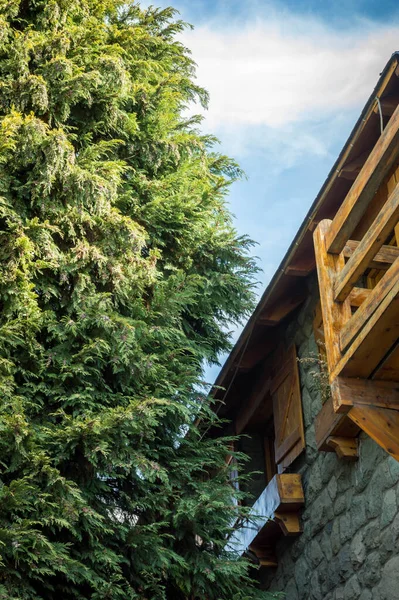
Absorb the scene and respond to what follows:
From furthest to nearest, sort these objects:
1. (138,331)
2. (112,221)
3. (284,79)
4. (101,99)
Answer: (284,79) < (101,99) < (112,221) < (138,331)

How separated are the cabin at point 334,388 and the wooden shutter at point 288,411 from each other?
2cm

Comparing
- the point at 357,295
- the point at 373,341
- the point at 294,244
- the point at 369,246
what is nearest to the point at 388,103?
the point at 294,244

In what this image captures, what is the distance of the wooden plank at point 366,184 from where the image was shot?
4.38 m

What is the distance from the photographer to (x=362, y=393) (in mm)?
4469

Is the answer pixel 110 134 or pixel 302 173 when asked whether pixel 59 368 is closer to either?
pixel 110 134

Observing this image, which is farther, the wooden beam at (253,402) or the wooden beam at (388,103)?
the wooden beam at (253,402)

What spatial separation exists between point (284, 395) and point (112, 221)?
267 cm

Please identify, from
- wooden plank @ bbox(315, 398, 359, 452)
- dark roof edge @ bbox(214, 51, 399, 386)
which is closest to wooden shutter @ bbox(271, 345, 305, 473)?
dark roof edge @ bbox(214, 51, 399, 386)

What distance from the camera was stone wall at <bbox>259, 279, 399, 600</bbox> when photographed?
5.55 metres

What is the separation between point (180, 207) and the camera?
802cm

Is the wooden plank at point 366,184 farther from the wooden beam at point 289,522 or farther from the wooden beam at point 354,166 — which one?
the wooden beam at point 289,522

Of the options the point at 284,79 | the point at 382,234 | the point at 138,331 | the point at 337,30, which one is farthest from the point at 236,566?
the point at 337,30

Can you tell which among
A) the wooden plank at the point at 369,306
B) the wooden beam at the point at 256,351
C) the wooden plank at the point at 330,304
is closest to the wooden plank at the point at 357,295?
the wooden plank at the point at 330,304

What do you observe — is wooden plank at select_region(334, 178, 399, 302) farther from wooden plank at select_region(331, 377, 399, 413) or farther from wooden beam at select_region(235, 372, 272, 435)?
wooden beam at select_region(235, 372, 272, 435)
